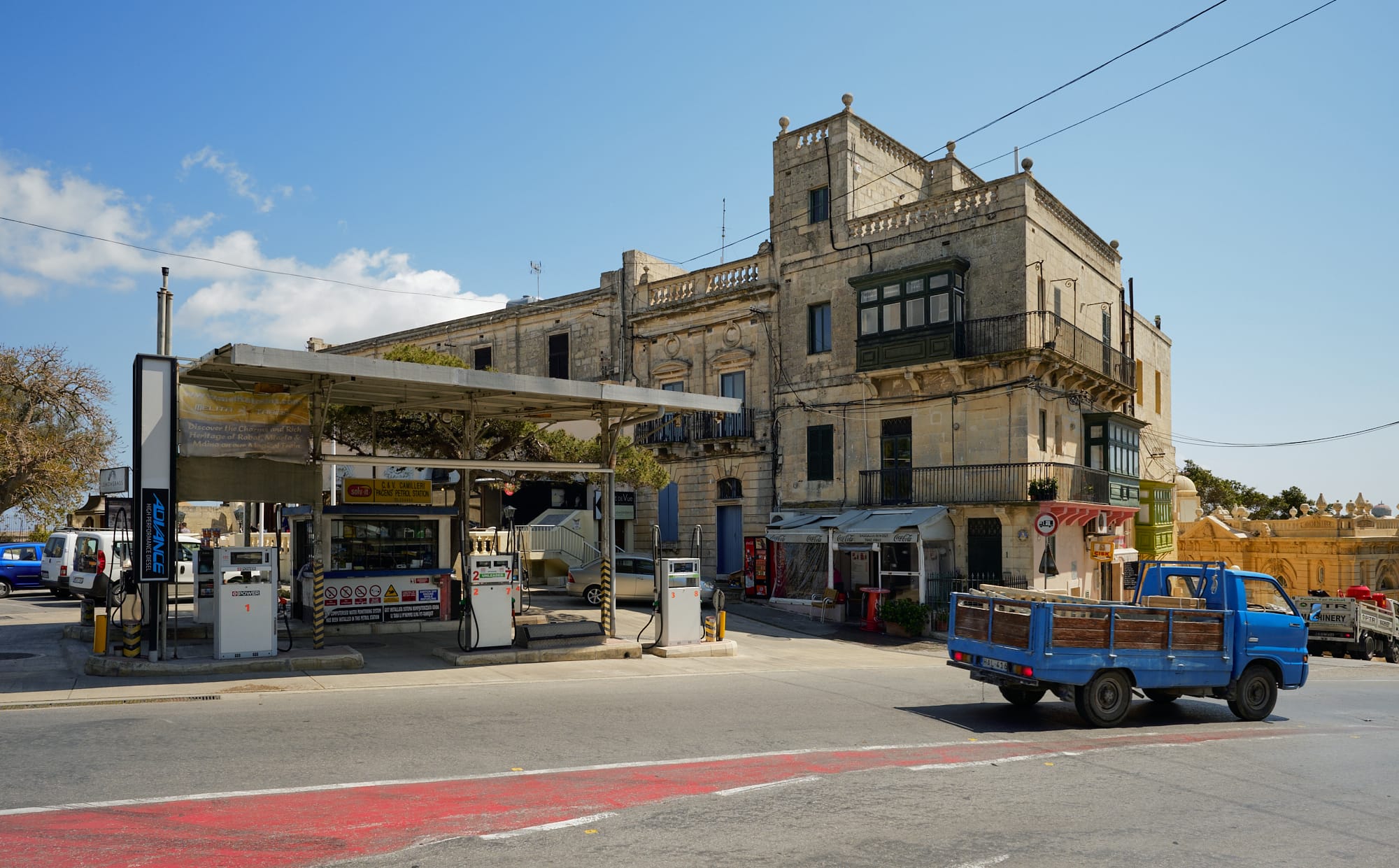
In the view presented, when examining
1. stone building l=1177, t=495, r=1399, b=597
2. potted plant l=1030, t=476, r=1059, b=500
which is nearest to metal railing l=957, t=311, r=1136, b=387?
potted plant l=1030, t=476, r=1059, b=500

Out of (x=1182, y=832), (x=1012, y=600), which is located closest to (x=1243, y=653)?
(x=1012, y=600)

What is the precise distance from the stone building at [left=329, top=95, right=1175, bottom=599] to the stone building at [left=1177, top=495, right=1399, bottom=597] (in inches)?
450

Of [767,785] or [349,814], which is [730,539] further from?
[349,814]

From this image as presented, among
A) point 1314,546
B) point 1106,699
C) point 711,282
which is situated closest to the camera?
point 1106,699

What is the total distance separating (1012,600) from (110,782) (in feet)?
31.3

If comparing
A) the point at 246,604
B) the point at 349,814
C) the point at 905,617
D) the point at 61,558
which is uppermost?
the point at 246,604

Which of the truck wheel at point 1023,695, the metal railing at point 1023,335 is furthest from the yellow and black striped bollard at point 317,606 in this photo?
the metal railing at point 1023,335

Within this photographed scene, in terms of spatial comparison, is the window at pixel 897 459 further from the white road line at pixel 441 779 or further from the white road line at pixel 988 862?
the white road line at pixel 988 862

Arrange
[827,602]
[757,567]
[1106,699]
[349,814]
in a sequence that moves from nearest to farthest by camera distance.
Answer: [349,814]
[1106,699]
[827,602]
[757,567]

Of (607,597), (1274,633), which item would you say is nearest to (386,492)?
(607,597)

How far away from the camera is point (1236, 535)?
45.8 m

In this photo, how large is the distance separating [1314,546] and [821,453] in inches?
1125

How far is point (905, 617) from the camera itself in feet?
80.9

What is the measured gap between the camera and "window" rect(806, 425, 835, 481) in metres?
30.7
